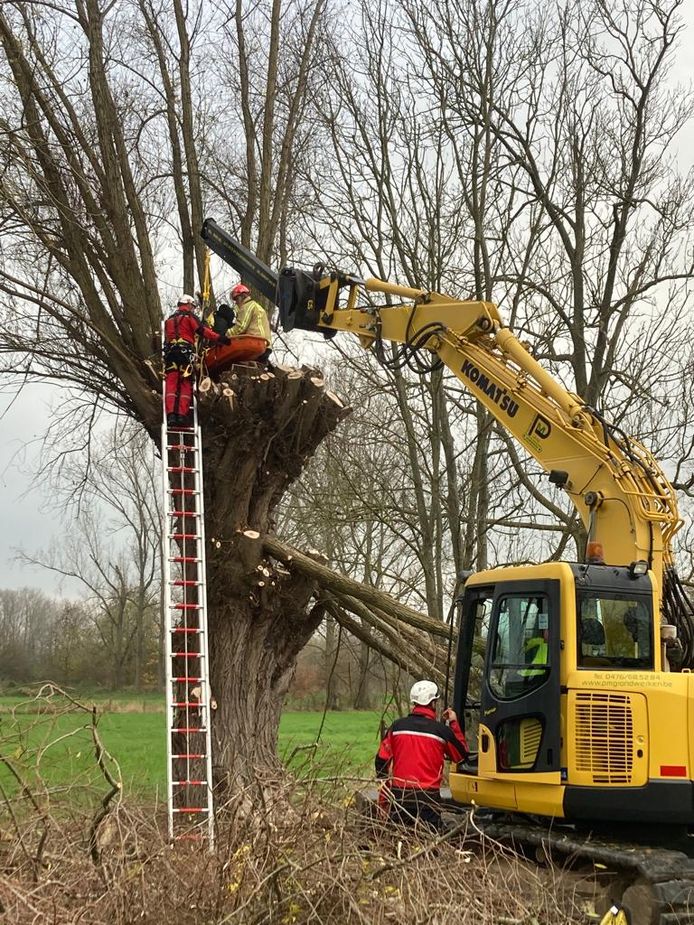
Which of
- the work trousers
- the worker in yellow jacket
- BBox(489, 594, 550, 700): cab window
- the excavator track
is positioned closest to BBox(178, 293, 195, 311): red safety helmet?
the worker in yellow jacket

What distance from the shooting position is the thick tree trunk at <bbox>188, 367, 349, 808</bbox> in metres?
9.17

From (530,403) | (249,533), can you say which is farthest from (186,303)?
(530,403)

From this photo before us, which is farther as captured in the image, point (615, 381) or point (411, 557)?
point (411, 557)

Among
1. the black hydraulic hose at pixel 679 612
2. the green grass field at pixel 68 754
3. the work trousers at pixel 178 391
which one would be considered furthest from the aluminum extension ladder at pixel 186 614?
the black hydraulic hose at pixel 679 612

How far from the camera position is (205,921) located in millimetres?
4527

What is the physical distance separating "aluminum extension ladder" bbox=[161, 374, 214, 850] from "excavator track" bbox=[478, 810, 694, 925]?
2850mm

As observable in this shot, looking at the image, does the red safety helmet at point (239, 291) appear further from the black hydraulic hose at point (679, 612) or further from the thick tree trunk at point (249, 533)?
the black hydraulic hose at point (679, 612)

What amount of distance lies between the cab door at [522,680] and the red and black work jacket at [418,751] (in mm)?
265

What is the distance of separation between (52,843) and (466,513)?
1175 cm

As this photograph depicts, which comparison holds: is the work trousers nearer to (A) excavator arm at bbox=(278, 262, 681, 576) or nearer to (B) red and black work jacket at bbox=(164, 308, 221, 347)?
(B) red and black work jacket at bbox=(164, 308, 221, 347)

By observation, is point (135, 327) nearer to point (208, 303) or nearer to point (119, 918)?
point (208, 303)

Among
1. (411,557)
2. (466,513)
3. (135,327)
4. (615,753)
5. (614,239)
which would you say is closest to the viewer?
(615,753)

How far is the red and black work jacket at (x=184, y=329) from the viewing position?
30.3 feet

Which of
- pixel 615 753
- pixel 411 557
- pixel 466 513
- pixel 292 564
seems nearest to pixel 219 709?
pixel 292 564
